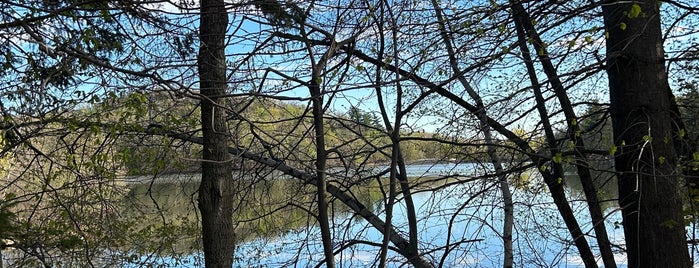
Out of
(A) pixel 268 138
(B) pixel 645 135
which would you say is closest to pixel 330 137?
(A) pixel 268 138

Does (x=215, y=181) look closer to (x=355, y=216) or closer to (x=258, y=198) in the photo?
(x=258, y=198)

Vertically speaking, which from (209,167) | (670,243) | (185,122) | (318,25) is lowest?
(670,243)

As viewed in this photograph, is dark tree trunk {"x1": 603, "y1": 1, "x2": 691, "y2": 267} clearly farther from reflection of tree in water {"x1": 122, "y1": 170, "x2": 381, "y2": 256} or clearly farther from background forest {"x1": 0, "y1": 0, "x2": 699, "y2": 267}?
reflection of tree in water {"x1": 122, "y1": 170, "x2": 381, "y2": 256}

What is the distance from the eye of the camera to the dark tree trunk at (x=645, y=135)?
3.61 metres

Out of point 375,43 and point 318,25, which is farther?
point 375,43

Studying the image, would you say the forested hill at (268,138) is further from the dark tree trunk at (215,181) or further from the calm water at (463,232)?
the calm water at (463,232)

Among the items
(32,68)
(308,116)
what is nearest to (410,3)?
(308,116)

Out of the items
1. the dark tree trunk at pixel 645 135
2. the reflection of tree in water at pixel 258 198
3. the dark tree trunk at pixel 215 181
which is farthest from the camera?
the reflection of tree in water at pixel 258 198

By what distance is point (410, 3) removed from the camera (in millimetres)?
4848

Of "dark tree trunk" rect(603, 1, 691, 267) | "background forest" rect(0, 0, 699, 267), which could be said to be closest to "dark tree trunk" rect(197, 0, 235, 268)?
"background forest" rect(0, 0, 699, 267)

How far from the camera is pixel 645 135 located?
3514 mm

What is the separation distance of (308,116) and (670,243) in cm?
263

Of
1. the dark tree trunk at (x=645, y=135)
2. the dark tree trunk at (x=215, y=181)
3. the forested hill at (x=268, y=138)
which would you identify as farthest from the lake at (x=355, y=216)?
the dark tree trunk at (x=645, y=135)

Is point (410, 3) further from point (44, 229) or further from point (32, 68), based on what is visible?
point (44, 229)
